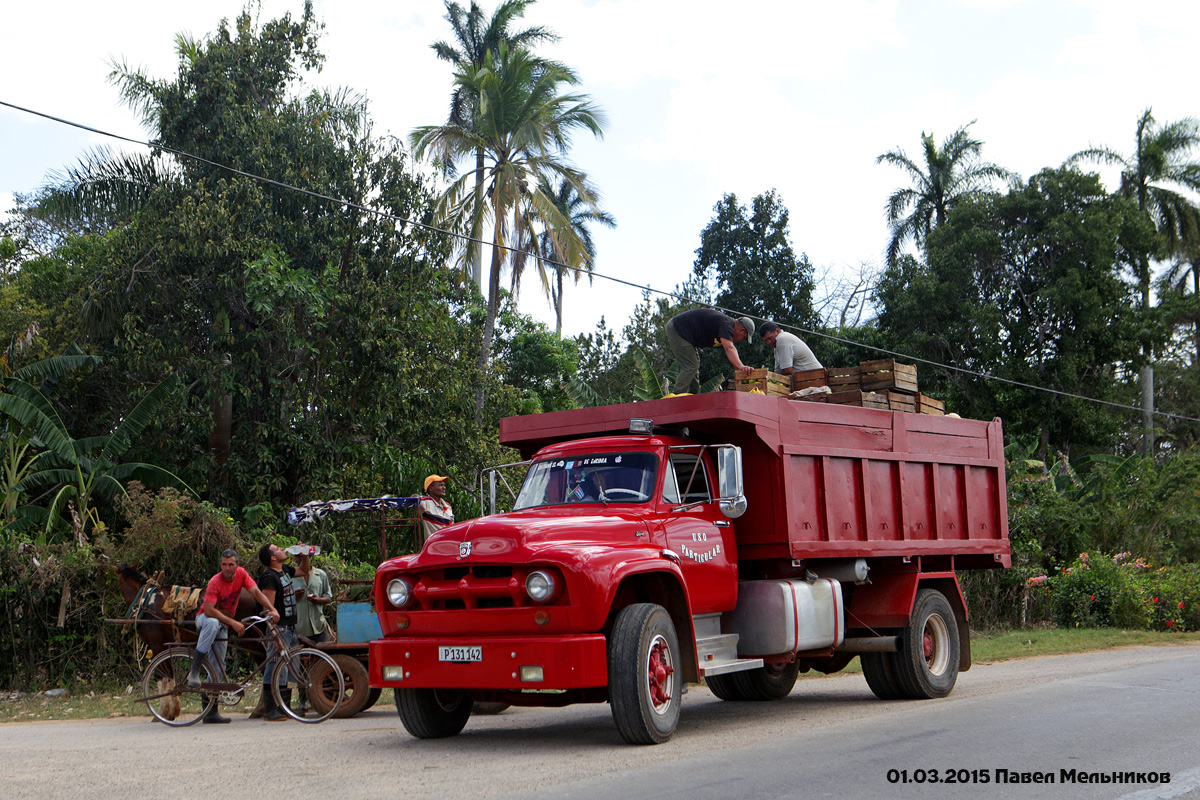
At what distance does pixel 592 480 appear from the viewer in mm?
9312

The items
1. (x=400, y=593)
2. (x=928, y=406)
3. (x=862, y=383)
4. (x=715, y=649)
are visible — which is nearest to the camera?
(x=400, y=593)

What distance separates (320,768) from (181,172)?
51.8 feet

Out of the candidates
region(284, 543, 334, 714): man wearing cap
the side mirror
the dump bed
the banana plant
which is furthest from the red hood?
the banana plant

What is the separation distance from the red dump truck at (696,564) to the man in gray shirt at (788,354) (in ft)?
4.29

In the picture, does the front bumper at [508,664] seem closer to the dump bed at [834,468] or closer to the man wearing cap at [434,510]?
the dump bed at [834,468]

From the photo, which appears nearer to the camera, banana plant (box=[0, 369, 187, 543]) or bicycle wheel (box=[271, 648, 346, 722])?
bicycle wheel (box=[271, 648, 346, 722])

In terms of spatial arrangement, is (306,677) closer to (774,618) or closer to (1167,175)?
(774,618)

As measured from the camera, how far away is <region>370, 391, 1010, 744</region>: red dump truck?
786 centimetres

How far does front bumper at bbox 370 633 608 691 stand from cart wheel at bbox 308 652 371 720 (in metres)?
3.13

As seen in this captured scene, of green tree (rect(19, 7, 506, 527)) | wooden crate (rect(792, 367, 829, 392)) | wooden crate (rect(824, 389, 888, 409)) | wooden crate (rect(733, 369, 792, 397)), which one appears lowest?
wooden crate (rect(824, 389, 888, 409))

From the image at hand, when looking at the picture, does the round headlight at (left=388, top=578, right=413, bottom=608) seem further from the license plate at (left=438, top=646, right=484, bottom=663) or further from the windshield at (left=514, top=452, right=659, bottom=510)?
the windshield at (left=514, top=452, right=659, bottom=510)

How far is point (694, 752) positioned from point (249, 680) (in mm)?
5380

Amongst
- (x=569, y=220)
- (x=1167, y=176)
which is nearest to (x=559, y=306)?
(x=569, y=220)

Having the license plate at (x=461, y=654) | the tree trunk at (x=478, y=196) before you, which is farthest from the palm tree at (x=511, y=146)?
the license plate at (x=461, y=654)
